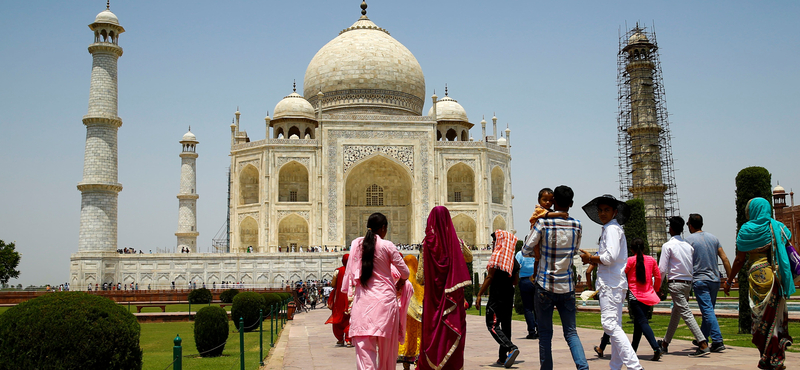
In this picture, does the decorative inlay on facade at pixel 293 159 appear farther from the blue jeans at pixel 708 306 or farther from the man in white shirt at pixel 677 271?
the blue jeans at pixel 708 306

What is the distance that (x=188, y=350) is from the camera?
9.90 m

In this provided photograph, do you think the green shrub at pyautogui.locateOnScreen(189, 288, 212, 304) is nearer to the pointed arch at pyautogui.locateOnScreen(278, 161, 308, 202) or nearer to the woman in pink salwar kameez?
the pointed arch at pyautogui.locateOnScreen(278, 161, 308, 202)

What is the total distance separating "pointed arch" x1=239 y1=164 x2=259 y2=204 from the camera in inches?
1275

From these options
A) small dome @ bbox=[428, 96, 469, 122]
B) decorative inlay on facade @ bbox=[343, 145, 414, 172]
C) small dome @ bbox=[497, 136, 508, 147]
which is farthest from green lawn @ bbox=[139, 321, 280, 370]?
small dome @ bbox=[497, 136, 508, 147]

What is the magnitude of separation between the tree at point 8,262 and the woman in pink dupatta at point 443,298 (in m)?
33.6

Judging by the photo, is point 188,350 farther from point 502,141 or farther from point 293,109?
point 502,141

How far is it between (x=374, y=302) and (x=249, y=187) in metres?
28.9

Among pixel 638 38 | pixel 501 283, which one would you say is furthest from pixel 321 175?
pixel 501 283

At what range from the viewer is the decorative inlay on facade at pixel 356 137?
1206 inches

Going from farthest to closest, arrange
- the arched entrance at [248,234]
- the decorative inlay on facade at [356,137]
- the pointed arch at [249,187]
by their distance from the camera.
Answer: the pointed arch at [249,187] < the arched entrance at [248,234] < the decorative inlay on facade at [356,137]

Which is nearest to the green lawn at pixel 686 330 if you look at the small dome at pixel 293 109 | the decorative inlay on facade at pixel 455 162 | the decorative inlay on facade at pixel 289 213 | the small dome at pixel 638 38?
the decorative inlay on facade at pixel 289 213

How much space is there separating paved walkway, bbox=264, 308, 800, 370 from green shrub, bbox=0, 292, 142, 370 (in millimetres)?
2043

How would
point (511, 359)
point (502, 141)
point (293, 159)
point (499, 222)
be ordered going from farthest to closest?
point (502, 141) < point (499, 222) < point (293, 159) < point (511, 359)

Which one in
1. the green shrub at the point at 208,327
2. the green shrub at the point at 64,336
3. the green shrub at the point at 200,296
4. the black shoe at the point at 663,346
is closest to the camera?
the green shrub at the point at 64,336
